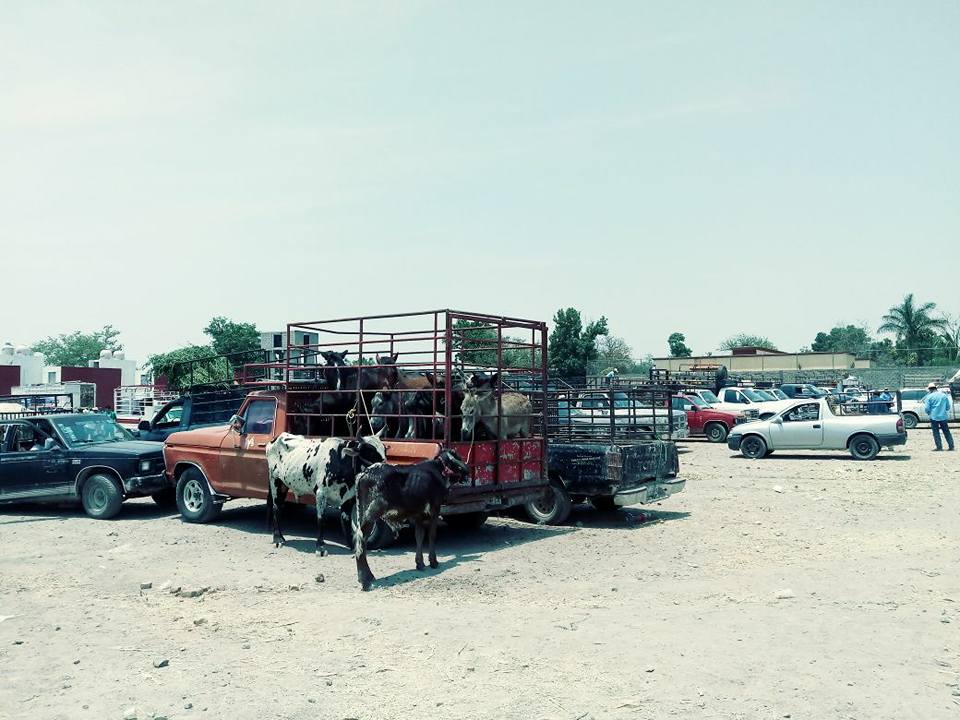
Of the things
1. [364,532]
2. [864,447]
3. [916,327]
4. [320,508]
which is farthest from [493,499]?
[916,327]

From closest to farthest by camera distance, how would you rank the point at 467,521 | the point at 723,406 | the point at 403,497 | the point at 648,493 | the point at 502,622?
Result: the point at 502,622 → the point at 403,497 → the point at 467,521 → the point at 648,493 → the point at 723,406

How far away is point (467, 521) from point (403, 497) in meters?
3.14

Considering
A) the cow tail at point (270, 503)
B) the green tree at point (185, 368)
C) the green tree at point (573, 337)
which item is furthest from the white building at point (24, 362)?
the cow tail at point (270, 503)

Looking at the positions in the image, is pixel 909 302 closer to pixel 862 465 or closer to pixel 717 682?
pixel 862 465

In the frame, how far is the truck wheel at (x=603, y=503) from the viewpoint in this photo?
12.5 meters

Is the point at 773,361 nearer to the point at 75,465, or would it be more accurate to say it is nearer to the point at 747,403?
the point at 747,403

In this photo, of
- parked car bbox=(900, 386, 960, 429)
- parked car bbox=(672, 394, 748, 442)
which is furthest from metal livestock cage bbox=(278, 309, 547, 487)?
parked car bbox=(900, 386, 960, 429)

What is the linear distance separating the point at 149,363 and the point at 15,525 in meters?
40.4

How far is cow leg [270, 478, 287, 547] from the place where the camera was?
11.0 metres

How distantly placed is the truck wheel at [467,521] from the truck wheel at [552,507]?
0.71 metres

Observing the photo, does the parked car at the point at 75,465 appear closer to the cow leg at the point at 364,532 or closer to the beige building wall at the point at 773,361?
the cow leg at the point at 364,532

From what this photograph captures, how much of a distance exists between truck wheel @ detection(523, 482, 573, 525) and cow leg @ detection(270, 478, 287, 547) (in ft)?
A: 11.0

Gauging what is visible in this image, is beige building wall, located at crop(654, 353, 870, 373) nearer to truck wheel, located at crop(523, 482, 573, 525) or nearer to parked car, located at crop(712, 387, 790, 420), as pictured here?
parked car, located at crop(712, 387, 790, 420)

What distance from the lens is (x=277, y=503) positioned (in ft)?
36.2
